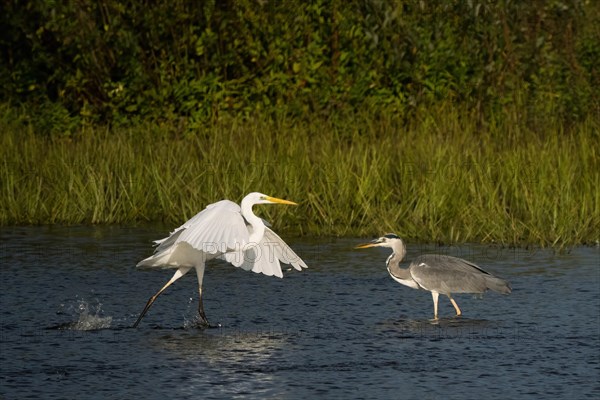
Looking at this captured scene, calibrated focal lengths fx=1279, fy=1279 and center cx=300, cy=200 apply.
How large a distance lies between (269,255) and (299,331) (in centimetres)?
97

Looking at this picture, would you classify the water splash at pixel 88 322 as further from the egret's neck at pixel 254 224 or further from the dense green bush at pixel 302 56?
the dense green bush at pixel 302 56

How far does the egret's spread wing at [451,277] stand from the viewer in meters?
8.26

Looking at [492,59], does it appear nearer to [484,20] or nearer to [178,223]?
[484,20]

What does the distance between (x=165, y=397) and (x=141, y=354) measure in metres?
1.02

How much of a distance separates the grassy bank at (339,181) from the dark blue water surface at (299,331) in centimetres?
58

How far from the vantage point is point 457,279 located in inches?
325

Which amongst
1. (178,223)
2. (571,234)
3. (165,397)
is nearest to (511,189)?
(571,234)

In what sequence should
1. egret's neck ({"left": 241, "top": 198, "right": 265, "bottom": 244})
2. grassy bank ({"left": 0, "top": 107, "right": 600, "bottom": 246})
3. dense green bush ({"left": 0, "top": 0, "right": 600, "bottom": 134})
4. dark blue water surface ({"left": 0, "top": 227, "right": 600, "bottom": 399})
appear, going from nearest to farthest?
dark blue water surface ({"left": 0, "top": 227, "right": 600, "bottom": 399}), egret's neck ({"left": 241, "top": 198, "right": 265, "bottom": 244}), grassy bank ({"left": 0, "top": 107, "right": 600, "bottom": 246}), dense green bush ({"left": 0, "top": 0, "right": 600, "bottom": 134})

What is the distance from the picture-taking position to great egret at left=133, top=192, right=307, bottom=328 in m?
7.97

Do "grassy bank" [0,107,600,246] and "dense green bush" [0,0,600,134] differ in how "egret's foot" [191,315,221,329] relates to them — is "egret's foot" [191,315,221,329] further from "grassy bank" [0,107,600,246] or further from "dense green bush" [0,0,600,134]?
"dense green bush" [0,0,600,134]

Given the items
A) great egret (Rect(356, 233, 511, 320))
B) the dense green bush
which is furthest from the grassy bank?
great egret (Rect(356, 233, 511, 320))

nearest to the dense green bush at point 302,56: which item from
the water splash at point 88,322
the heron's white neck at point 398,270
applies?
the heron's white neck at point 398,270

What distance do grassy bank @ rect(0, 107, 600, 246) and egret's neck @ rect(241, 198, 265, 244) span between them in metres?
2.95

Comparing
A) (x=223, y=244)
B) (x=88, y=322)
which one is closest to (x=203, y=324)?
(x=223, y=244)
